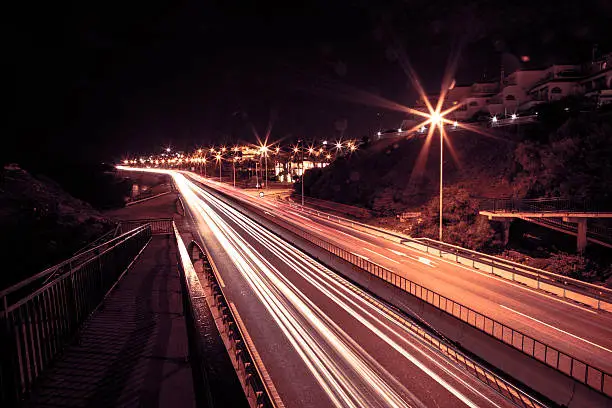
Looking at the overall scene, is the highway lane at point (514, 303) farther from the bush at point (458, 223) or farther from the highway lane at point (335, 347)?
the bush at point (458, 223)

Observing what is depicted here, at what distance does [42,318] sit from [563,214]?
27.8 meters

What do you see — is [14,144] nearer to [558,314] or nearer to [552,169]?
[558,314]

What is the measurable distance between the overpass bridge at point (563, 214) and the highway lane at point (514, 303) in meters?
8.01

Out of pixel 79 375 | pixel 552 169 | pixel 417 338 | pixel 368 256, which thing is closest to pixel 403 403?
pixel 417 338

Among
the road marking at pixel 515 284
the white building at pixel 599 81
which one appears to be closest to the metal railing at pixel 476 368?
the road marking at pixel 515 284

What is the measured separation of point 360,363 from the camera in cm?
1045

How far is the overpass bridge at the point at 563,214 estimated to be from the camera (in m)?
24.1

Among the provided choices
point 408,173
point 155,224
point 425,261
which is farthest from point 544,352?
point 408,173

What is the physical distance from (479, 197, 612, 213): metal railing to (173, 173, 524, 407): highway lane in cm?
→ 1600

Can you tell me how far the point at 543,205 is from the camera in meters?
27.6

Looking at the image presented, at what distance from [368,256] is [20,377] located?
21053 millimetres

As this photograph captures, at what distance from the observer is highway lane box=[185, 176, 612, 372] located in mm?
11859

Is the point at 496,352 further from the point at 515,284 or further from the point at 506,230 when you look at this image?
the point at 506,230

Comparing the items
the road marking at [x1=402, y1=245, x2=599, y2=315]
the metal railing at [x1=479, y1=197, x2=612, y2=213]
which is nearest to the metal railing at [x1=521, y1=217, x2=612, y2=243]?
the metal railing at [x1=479, y1=197, x2=612, y2=213]
